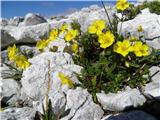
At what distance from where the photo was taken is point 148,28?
763 centimetres

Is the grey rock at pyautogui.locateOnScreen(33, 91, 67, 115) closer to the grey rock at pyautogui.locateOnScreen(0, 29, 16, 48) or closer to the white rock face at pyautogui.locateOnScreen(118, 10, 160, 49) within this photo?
the white rock face at pyautogui.locateOnScreen(118, 10, 160, 49)

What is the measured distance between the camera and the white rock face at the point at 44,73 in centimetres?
661

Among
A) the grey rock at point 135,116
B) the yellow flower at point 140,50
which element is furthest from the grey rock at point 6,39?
the grey rock at point 135,116

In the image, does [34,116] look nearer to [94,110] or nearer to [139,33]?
[94,110]

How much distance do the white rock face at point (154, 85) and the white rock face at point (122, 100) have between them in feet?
0.54

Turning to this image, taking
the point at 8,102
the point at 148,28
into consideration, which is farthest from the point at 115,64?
the point at 8,102

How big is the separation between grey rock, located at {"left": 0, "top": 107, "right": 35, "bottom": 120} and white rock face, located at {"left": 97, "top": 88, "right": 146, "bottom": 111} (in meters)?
1.04

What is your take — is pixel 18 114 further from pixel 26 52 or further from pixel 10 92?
pixel 26 52

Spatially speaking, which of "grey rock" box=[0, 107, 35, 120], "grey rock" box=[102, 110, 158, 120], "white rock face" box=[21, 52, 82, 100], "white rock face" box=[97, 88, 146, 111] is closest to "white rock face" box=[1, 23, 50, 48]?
"white rock face" box=[21, 52, 82, 100]

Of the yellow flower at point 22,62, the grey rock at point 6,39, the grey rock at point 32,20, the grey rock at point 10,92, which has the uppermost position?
the grey rock at point 32,20

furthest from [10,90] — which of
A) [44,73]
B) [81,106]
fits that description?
[81,106]

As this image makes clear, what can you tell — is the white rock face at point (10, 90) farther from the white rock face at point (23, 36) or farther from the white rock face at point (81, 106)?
the white rock face at point (23, 36)

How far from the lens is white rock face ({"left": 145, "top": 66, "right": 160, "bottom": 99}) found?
5.61m

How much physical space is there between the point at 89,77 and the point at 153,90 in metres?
1.17
